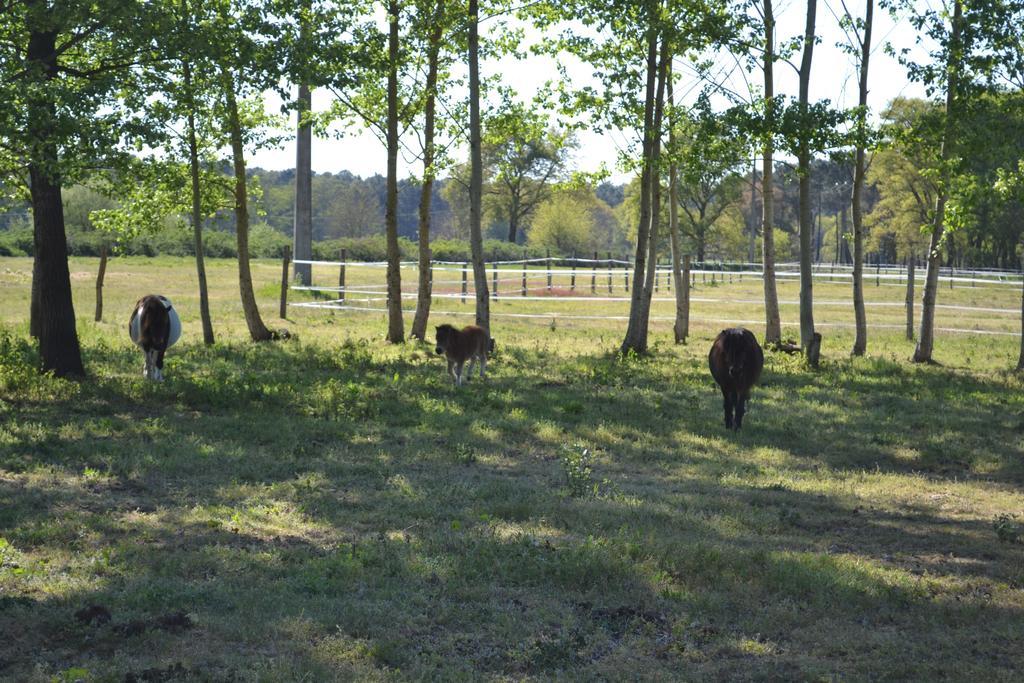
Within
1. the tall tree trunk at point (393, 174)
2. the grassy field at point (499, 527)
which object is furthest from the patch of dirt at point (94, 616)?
the tall tree trunk at point (393, 174)

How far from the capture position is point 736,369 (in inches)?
544

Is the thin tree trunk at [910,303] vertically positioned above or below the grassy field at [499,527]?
above

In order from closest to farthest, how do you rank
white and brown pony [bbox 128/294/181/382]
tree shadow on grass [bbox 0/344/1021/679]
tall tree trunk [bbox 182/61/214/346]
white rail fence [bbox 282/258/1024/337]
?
tree shadow on grass [bbox 0/344/1021/679], white and brown pony [bbox 128/294/181/382], tall tree trunk [bbox 182/61/214/346], white rail fence [bbox 282/258/1024/337]

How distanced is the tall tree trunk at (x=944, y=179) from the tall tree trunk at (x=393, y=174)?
1049 centimetres

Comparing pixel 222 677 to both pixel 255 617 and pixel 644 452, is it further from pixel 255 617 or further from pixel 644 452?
pixel 644 452

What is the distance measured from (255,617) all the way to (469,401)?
9.14 m

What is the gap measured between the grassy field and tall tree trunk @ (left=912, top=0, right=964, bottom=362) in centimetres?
348

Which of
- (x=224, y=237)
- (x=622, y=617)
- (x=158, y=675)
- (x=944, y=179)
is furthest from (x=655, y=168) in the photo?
(x=224, y=237)

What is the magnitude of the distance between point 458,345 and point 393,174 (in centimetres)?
684

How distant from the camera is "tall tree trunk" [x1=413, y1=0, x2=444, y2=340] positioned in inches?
864

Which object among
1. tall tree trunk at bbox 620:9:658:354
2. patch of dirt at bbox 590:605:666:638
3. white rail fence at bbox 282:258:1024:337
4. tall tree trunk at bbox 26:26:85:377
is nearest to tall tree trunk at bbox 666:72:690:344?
tall tree trunk at bbox 620:9:658:354

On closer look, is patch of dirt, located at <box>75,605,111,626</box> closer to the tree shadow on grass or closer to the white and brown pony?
the tree shadow on grass

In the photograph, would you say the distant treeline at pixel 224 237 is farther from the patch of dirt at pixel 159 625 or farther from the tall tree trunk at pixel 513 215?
the patch of dirt at pixel 159 625

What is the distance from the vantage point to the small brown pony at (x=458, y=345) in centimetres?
1664
